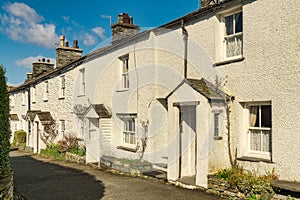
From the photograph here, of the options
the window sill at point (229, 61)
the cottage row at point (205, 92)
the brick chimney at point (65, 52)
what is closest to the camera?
the cottage row at point (205, 92)

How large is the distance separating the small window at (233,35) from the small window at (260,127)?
1740 millimetres

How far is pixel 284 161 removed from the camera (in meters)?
6.77

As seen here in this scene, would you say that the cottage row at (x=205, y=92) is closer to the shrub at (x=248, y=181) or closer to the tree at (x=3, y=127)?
the shrub at (x=248, y=181)

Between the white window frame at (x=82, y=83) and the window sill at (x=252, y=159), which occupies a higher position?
the white window frame at (x=82, y=83)

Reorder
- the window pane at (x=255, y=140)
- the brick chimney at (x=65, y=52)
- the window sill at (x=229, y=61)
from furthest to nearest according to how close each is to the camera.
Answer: the brick chimney at (x=65, y=52), the window sill at (x=229, y=61), the window pane at (x=255, y=140)

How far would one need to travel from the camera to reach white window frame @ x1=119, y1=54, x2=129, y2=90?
1294 centimetres

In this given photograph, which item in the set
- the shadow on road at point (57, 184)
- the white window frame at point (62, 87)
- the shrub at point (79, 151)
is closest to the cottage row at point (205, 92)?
the shrub at point (79, 151)

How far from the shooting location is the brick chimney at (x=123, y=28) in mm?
13539

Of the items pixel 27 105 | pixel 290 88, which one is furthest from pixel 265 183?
pixel 27 105

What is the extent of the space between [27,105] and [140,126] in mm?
17449

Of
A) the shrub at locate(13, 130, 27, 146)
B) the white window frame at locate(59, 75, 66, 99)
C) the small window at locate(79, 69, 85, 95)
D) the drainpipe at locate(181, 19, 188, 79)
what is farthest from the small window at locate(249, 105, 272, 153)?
the shrub at locate(13, 130, 27, 146)

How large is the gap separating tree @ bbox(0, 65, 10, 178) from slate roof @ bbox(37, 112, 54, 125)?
1383cm

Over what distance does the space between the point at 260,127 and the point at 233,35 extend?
9.22ft

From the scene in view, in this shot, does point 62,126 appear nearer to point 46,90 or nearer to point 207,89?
point 46,90
